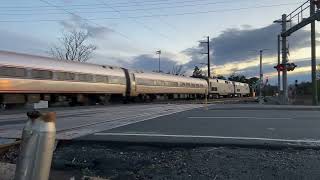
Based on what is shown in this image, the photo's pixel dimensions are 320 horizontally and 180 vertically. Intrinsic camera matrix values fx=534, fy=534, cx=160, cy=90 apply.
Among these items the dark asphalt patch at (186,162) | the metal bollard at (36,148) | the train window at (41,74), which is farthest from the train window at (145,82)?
the metal bollard at (36,148)

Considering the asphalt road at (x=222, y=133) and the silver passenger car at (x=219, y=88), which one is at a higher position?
the silver passenger car at (x=219, y=88)

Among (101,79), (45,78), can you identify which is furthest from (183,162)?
(101,79)

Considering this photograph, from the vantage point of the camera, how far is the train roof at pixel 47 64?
101ft

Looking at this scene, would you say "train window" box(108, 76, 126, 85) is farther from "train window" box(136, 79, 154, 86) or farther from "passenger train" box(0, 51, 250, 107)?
"train window" box(136, 79, 154, 86)

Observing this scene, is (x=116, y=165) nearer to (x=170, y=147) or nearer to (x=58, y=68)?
(x=170, y=147)

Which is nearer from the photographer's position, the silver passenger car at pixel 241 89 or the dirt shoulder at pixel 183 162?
the dirt shoulder at pixel 183 162

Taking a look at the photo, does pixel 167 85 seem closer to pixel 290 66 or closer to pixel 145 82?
pixel 145 82

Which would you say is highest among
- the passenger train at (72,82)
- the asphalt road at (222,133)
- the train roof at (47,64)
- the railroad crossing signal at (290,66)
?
the railroad crossing signal at (290,66)

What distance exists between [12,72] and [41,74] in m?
3.40

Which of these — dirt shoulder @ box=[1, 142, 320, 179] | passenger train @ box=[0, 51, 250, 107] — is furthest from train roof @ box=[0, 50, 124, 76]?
dirt shoulder @ box=[1, 142, 320, 179]

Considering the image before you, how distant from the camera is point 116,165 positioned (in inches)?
372

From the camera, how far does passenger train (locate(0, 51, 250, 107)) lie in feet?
102

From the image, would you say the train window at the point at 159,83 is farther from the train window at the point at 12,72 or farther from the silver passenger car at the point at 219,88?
the train window at the point at 12,72

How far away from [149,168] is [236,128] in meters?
6.64
